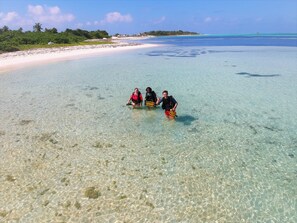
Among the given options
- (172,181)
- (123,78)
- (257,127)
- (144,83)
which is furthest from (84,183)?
(123,78)

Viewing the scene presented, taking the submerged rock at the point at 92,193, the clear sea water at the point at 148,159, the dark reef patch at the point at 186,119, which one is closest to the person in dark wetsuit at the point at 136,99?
the clear sea water at the point at 148,159

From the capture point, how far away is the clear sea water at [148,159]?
21.4 ft

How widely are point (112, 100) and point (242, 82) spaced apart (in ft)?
37.8

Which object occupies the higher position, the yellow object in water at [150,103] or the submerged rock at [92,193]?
the yellow object in water at [150,103]

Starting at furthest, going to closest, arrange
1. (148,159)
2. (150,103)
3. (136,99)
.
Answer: (136,99) < (150,103) < (148,159)

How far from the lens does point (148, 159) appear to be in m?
8.97

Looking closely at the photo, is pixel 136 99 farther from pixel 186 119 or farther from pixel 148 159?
pixel 148 159

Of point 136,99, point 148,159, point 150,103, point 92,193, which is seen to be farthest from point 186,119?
point 92,193

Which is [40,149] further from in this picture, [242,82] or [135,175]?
[242,82]

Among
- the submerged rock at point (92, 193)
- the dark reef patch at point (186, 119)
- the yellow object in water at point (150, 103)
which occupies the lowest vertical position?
the submerged rock at point (92, 193)

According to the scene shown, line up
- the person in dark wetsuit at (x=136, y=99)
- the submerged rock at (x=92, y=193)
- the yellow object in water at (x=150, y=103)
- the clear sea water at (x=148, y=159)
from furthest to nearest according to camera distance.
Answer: the person in dark wetsuit at (x=136, y=99) < the yellow object in water at (x=150, y=103) < the submerged rock at (x=92, y=193) < the clear sea water at (x=148, y=159)

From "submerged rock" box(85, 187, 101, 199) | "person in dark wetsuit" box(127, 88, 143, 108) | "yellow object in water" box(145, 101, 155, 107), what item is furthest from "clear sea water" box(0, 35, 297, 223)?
"yellow object in water" box(145, 101, 155, 107)

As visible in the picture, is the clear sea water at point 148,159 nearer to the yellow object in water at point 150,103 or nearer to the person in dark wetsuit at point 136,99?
the person in dark wetsuit at point 136,99

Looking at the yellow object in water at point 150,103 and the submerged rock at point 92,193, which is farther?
the yellow object in water at point 150,103
